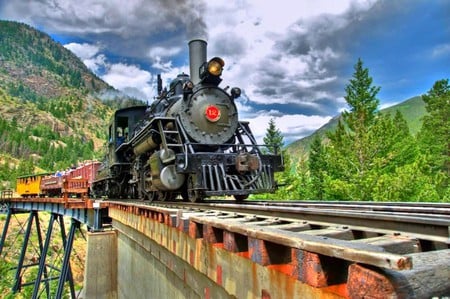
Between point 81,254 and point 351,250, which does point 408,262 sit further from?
point 81,254

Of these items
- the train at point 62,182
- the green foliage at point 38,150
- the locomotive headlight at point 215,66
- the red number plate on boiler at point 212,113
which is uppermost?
the green foliage at point 38,150

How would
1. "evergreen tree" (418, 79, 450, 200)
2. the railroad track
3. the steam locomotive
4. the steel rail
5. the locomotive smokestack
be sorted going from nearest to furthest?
the railroad track
the steel rail
the steam locomotive
the locomotive smokestack
"evergreen tree" (418, 79, 450, 200)

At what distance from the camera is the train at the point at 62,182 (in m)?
18.4

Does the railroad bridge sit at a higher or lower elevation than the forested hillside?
lower

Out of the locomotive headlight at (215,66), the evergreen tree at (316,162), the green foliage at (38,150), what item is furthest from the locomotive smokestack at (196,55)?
the green foliage at (38,150)

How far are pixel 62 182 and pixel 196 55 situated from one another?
1370 cm

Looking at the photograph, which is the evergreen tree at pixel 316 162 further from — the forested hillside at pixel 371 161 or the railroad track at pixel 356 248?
the railroad track at pixel 356 248

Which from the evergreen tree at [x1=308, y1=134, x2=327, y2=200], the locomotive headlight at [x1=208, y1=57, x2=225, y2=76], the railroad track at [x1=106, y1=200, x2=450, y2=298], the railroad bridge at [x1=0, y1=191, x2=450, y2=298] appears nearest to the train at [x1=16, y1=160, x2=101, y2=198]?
the locomotive headlight at [x1=208, y1=57, x2=225, y2=76]

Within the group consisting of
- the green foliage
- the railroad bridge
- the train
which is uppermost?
the green foliage

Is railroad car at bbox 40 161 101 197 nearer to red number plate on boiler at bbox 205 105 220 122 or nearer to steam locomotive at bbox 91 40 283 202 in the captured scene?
steam locomotive at bbox 91 40 283 202

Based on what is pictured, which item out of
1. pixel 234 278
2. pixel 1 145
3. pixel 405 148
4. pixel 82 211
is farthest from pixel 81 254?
pixel 1 145

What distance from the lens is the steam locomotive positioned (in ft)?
26.9

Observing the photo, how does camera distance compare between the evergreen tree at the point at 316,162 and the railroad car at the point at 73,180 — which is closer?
the railroad car at the point at 73,180

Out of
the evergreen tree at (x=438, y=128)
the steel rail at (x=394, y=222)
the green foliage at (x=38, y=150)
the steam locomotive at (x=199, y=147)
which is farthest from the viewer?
the green foliage at (x=38, y=150)
